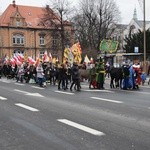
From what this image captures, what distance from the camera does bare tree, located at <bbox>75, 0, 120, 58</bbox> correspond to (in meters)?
71.9

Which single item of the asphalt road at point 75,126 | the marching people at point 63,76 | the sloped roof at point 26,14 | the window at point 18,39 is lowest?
the asphalt road at point 75,126

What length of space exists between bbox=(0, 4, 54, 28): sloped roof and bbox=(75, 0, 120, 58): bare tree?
1031 inches

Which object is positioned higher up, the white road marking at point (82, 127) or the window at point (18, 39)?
the window at point (18, 39)

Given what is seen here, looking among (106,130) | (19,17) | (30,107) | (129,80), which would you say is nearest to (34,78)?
(129,80)

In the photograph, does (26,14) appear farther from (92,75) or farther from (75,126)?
(75,126)

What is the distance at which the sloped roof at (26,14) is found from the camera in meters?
99.0

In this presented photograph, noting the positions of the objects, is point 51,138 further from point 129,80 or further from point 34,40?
point 34,40

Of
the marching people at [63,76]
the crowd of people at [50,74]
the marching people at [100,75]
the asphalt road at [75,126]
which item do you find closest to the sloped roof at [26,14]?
the crowd of people at [50,74]

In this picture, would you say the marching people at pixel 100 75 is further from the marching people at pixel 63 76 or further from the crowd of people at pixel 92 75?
the marching people at pixel 63 76

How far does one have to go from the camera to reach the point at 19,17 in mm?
98438

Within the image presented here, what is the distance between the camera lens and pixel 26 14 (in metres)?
102

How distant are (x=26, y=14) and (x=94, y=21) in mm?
33955

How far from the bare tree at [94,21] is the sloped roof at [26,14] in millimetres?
26184

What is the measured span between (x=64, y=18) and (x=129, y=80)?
2169 inches
